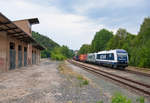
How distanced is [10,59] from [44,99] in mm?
12444

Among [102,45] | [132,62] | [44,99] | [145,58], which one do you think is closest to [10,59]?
[44,99]

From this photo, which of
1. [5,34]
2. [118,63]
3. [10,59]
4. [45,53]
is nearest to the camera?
[5,34]

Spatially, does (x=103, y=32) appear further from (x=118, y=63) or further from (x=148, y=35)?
(x=118, y=63)

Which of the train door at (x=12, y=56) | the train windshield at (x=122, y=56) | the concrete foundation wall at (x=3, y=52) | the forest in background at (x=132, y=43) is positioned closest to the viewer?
the concrete foundation wall at (x=3, y=52)

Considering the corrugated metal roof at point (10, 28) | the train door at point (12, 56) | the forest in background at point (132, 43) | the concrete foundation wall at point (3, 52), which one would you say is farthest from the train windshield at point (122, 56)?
the concrete foundation wall at point (3, 52)

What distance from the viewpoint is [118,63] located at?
59.9ft

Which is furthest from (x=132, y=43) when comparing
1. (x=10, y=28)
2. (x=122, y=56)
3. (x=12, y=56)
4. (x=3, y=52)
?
(x=3, y=52)

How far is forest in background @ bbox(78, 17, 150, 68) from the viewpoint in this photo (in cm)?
2105

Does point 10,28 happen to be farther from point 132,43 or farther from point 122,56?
point 132,43

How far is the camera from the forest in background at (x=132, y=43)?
2105 cm

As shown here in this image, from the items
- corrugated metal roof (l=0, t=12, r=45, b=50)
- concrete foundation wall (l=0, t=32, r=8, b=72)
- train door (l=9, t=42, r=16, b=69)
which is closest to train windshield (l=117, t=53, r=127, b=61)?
corrugated metal roof (l=0, t=12, r=45, b=50)

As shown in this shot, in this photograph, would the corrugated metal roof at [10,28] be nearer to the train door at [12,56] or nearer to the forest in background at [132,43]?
the train door at [12,56]

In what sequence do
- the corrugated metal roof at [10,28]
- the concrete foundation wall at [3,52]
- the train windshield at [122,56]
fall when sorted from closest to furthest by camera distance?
the corrugated metal roof at [10,28] < the concrete foundation wall at [3,52] < the train windshield at [122,56]

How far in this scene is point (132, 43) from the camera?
32.0 metres
